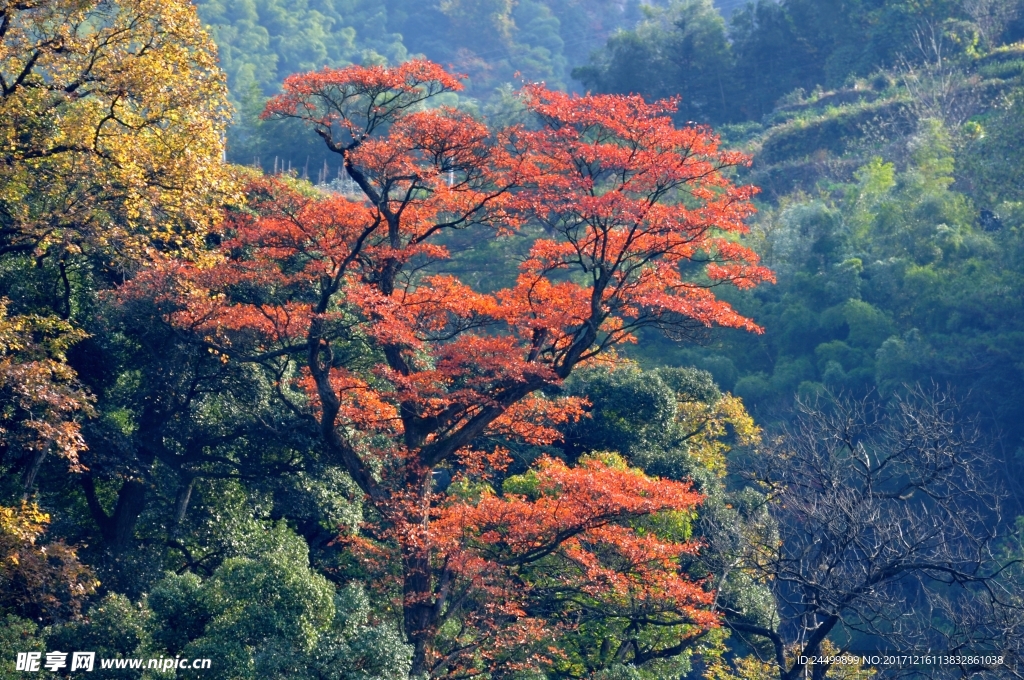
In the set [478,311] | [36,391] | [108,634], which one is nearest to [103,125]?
[36,391]

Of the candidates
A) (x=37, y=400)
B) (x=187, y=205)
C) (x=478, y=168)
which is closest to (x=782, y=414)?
(x=478, y=168)

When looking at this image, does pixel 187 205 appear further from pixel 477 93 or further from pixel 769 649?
pixel 477 93

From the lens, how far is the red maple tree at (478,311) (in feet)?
51.4

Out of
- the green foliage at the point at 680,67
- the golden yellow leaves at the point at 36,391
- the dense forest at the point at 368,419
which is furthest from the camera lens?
the green foliage at the point at 680,67

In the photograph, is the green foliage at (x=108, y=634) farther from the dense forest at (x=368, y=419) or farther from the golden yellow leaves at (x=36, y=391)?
the golden yellow leaves at (x=36, y=391)

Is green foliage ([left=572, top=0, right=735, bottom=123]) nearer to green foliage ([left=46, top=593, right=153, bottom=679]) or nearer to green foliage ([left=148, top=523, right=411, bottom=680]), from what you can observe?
green foliage ([left=148, top=523, right=411, bottom=680])

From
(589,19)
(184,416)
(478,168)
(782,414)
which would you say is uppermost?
(589,19)

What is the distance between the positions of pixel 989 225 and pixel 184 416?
30.8 m

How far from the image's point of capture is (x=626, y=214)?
15422 millimetres

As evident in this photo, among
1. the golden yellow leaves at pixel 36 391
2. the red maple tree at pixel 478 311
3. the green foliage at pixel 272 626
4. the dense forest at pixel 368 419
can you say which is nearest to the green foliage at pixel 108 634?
the dense forest at pixel 368 419

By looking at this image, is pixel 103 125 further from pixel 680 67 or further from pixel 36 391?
pixel 680 67

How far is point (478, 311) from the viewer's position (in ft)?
56.4

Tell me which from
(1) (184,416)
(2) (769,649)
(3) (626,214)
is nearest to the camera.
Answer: (3) (626,214)

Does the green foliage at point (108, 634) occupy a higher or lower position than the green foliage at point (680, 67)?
lower
